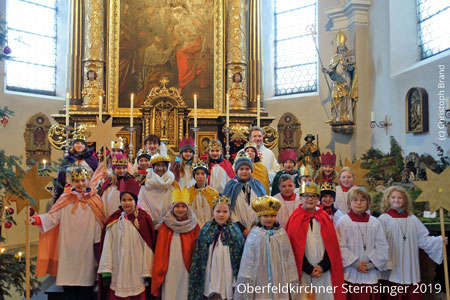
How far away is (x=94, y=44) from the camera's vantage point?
998 cm

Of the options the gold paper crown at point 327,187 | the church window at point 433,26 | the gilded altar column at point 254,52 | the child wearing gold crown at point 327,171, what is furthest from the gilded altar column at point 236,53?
the gold paper crown at point 327,187

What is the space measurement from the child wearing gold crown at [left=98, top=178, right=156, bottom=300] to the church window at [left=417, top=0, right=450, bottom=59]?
675 centimetres

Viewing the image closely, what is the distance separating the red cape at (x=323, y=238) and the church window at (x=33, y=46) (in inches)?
360

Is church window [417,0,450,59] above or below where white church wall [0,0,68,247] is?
above

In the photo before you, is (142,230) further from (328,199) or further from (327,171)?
(327,171)

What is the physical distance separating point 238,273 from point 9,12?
9993 mm

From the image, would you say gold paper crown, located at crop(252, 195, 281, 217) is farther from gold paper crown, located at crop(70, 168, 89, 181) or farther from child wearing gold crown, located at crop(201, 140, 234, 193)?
gold paper crown, located at crop(70, 168, 89, 181)

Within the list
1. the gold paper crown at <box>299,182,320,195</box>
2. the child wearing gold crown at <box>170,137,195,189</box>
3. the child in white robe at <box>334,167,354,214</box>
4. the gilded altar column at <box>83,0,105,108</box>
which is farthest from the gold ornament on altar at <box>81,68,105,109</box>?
the gold paper crown at <box>299,182,320,195</box>

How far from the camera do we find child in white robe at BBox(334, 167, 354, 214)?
5336 mm

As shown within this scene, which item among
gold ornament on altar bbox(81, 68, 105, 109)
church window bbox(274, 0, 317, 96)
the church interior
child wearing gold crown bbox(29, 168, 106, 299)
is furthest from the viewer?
church window bbox(274, 0, 317, 96)

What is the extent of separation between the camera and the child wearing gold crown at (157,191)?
16.7ft

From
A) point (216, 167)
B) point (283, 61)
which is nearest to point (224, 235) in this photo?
point (216, 167)

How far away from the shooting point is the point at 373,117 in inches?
395

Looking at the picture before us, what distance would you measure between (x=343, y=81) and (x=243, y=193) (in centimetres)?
Answer: 632
